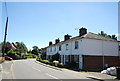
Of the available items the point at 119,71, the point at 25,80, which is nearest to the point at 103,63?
the point at 119,71

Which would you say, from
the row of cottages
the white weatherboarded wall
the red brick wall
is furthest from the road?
the white weatherboarded wall

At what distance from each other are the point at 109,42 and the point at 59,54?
13.7m

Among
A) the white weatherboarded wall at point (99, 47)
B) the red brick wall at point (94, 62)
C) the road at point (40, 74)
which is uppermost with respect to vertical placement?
the white weatherboarded wall at point (99, 47)

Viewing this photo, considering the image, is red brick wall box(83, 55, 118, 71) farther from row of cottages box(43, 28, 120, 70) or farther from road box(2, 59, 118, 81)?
road box(2, 59, 118, 81)

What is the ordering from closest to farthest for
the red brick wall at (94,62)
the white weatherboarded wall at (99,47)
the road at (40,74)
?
the road at (40,74)
the red brick wall at (94,62)
the white weatherboarded wall at (99,47)

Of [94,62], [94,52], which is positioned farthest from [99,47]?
[94,62]

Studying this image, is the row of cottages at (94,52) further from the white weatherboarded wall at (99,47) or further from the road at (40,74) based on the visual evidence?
the road at (40,74)

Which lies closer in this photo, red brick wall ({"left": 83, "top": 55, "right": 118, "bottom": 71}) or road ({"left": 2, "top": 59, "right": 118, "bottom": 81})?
road ({"left": 2, "top": 59, "right": 118, "bottom": 81})

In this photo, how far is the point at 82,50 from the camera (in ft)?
80.6

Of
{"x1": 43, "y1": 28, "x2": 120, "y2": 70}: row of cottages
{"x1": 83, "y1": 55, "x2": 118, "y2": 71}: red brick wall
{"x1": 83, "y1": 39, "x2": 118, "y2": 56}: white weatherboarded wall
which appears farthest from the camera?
{"x1": 83, "y1": 39, "x2": 118, "y2": 56}: white weatherboarded wall

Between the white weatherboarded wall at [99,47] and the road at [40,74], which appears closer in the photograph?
the road at [40,74]

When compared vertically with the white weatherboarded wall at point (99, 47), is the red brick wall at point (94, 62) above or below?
below

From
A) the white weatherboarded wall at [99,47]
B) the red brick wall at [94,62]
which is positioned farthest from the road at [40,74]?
the white weatherboarded wall at [99,47]

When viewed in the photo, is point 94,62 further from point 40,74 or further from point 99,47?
point 40,74
